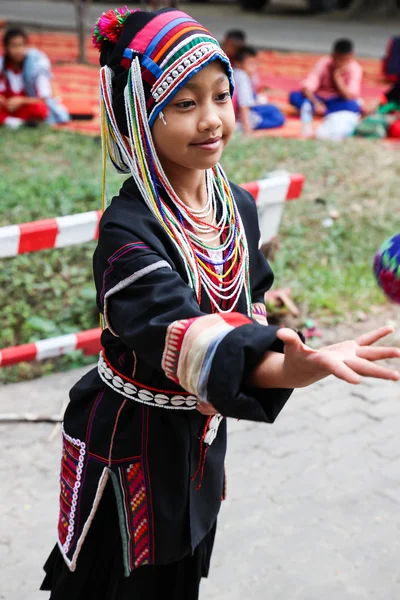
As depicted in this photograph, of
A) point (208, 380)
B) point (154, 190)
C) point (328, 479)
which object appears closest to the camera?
point (208, 380)

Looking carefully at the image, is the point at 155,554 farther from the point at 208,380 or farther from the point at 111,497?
the point at 208,380

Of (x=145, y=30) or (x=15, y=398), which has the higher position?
(x=145, y=30)

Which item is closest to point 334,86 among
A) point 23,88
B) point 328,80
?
point 328,80

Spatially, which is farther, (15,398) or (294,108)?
(294,108)

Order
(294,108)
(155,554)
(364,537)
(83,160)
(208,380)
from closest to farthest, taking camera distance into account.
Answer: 1. (208,380)
2. (155,554)
3. (364,537)
4. (83,160)
5. (294,108)

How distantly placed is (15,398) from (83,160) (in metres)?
3.66

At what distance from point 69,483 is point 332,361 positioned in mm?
959

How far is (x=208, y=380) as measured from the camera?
1456 mm

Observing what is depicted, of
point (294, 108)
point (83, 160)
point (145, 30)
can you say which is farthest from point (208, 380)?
point (294, 108)

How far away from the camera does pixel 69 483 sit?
2.04 m

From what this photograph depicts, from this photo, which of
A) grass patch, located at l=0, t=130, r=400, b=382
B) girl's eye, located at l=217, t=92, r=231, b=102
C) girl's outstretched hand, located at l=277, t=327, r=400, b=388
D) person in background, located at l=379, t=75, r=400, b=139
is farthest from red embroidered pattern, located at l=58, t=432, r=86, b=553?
person in background, located at l=379, t=75, r=400, b=139

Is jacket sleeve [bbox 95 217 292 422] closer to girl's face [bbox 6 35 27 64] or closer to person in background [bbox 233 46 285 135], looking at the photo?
person in background [bbox 233 46 285 135]

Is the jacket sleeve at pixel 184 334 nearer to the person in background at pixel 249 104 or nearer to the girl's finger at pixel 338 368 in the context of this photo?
the girl's finger at pixel 338 368

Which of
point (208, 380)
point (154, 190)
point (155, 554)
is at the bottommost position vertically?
point (155, 554)
